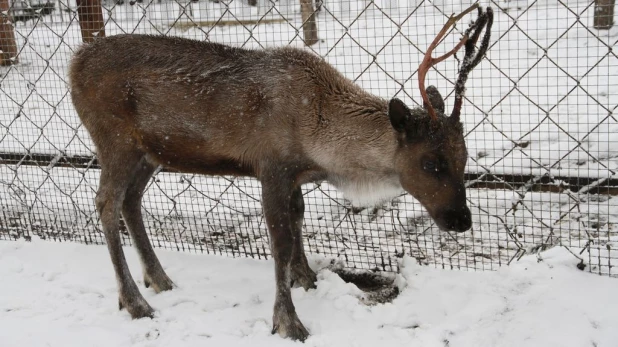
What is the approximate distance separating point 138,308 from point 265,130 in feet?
4.77

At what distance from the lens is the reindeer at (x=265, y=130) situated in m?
3.42

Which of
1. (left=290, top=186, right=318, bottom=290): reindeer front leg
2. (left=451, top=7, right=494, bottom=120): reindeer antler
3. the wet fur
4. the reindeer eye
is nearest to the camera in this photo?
(left=451, top=7, right=494, bottom=120): reindeer antler

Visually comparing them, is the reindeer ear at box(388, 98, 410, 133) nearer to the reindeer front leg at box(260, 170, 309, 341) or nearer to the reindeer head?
the reindeer head

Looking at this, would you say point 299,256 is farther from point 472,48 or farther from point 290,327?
point 472,48

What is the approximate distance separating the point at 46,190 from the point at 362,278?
3.98 metres

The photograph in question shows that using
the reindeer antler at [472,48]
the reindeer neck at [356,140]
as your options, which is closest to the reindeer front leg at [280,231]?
the reindeer neck at [356,140]

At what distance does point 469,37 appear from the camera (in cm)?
316

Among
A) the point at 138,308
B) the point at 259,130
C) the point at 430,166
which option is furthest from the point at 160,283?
the point at 430,166

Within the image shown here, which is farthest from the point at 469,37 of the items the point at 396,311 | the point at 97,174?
the point at 97,174

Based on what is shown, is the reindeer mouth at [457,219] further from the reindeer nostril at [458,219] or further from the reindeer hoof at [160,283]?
the reindeer hoof at [160,283]

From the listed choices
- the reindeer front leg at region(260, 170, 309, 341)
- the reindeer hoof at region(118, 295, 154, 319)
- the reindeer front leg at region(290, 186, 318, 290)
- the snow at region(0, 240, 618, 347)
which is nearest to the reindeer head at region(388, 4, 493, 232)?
the snow at region(0, 240, 618, 347)

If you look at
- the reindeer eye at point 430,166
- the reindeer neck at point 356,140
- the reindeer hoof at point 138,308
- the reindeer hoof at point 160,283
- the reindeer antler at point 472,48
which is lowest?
the reindeer hoof at point 138,308

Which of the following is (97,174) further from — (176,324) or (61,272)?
(176,324)

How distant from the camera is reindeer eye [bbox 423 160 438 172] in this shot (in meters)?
3.38
